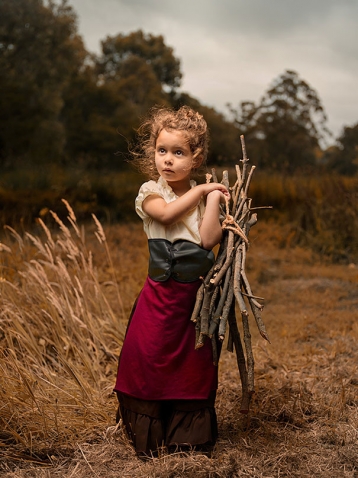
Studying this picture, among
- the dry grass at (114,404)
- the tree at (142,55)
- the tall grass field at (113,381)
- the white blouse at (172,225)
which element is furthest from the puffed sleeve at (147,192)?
the tree at (142,55)

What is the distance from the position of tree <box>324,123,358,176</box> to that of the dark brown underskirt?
8857 mm

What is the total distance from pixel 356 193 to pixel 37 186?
14.8 feet

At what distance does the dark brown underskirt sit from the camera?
2.58 meters

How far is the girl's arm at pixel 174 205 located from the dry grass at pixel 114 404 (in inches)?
40.9

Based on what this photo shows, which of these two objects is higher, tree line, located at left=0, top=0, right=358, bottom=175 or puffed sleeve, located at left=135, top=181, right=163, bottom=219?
tree line, located at left=0, top=0, right=358, bottom=175

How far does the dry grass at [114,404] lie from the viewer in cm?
259

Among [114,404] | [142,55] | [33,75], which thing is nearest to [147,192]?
[114,404]

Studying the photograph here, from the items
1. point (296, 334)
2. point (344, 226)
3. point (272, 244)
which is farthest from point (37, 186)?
point (296, 334)

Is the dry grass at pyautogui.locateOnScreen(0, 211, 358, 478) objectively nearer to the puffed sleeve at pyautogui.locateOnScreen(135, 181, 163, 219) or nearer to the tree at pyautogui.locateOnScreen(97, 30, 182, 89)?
the puffed sleeve at pyautogui.locateOnScreen(135, 181, 163, 219)

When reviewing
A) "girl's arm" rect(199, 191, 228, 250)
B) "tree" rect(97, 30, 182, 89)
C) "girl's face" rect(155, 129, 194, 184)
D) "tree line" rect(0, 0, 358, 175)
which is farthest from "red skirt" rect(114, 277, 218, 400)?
"tree" rect(97, 30, 182, 89)

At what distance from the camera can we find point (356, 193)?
790 centimetres

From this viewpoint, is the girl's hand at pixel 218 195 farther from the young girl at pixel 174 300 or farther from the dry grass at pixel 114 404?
the dry grass at pixel 114 404

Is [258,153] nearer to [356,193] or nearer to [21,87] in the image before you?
[356,193]

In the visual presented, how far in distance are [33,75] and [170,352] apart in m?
9.84
